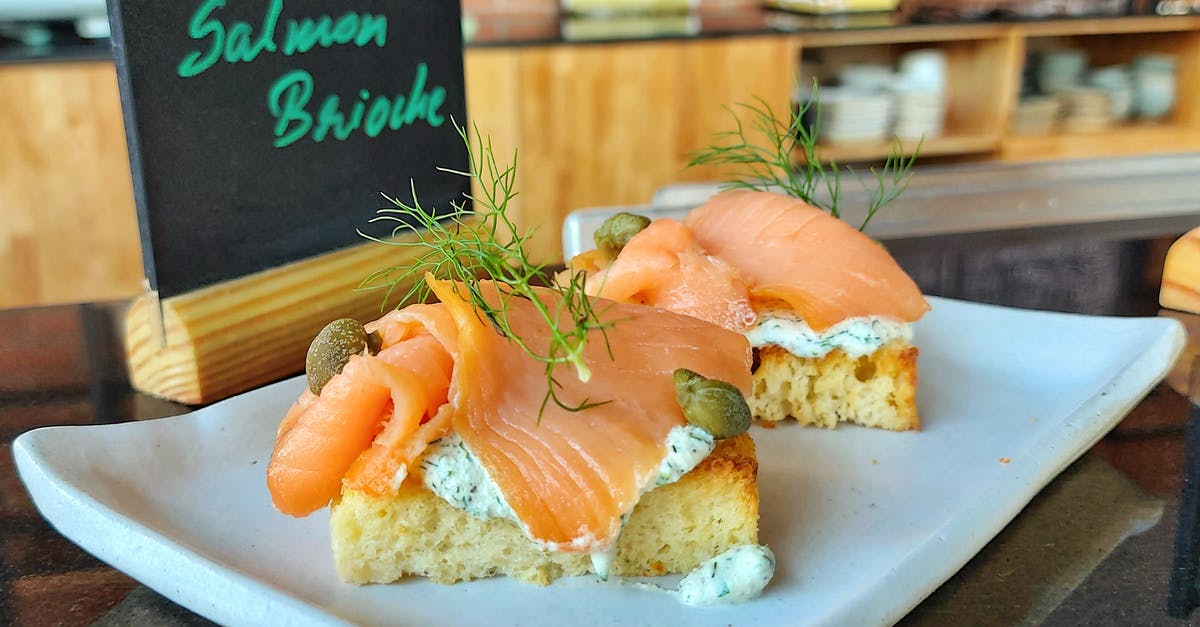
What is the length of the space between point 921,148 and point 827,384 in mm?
2978

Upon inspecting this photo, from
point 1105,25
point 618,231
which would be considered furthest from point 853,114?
point 618,231

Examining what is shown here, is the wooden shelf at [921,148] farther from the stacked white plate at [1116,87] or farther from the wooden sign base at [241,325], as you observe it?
the wooden sign base at [241,325]

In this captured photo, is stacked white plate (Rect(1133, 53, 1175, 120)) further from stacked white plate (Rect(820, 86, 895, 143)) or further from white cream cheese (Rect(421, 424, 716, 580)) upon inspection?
white cream cheese (Rect(421, 424, 716, 580))

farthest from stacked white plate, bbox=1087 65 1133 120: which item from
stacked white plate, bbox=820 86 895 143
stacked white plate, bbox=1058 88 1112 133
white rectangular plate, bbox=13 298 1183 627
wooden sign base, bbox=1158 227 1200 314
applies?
white rectangular plate, bbox=13 298 1183 627

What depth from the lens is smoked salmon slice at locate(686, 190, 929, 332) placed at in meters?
1.32

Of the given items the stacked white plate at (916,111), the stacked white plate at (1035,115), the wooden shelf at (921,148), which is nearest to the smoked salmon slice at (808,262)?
the wooden shelf at (921,148)

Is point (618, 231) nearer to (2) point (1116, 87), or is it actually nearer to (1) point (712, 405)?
(1) point (712, 405)

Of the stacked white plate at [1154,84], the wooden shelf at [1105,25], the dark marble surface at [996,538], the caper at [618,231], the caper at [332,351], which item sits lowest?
the dark marble surface at [996,538]

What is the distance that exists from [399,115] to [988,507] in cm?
96

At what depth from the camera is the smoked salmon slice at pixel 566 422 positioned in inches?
37.2

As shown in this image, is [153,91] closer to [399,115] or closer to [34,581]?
[399,115]

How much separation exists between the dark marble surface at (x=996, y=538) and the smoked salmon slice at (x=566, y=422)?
28 cm

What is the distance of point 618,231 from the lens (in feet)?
4.65

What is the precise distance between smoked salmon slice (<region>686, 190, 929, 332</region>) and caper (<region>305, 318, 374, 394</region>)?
52 centimetres
